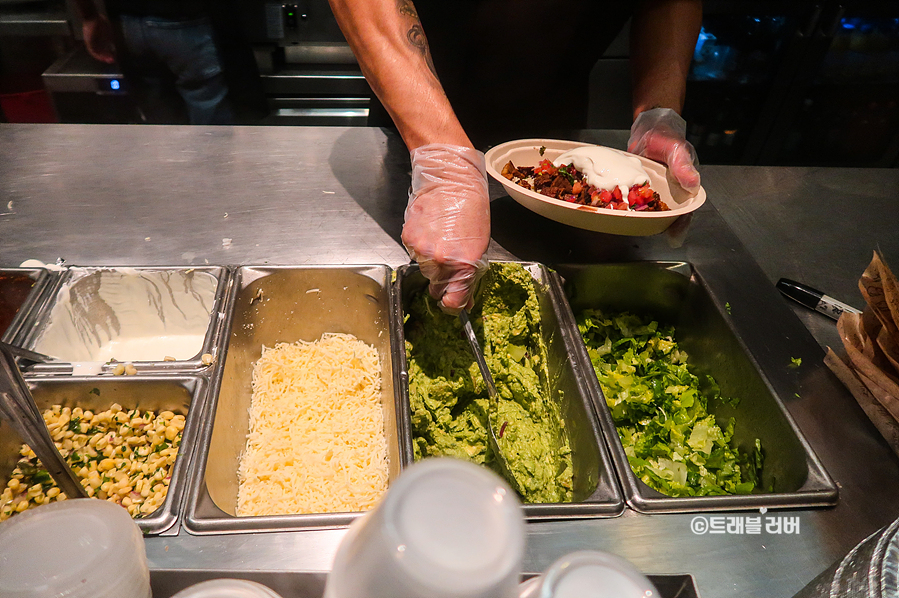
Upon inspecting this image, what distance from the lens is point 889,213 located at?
2.34 m

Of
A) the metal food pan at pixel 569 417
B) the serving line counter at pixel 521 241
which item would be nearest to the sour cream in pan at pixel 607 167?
the serving line counter at pixel 521 241

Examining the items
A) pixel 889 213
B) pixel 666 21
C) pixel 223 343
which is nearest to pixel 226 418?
pixel 223 343

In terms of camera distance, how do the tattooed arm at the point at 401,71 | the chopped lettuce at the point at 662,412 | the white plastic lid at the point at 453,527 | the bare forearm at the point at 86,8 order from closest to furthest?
1. the white plastic lid at the point at 453,527
2. the chopped lettuce at the point at 662,412
3. the tattooed arm at the point at 401,71
4. the bare forearm at the point at 86,8

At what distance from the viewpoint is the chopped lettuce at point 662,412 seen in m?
1.45

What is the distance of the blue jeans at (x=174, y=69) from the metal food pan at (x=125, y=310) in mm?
2844

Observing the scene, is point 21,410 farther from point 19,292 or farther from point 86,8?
point 86,8

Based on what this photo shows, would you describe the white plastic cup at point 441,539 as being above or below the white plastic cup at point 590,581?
above

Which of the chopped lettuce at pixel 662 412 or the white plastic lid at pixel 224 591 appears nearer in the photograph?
the white plastic lid at pixel 224 591

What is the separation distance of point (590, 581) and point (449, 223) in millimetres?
1148

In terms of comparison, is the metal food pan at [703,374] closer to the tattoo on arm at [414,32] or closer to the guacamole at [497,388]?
the guacamole at [497,388]

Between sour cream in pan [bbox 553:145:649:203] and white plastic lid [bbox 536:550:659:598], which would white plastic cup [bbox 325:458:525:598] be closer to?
white plastic lid [bbox 536:550:659:598]

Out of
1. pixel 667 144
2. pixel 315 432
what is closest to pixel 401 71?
pixel 667 144

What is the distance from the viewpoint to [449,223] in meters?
1.58

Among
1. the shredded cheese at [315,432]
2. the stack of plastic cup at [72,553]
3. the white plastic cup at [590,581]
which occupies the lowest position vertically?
the shredded cheese at [315,432]
